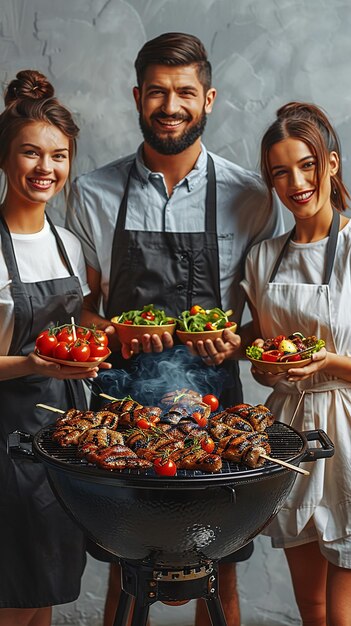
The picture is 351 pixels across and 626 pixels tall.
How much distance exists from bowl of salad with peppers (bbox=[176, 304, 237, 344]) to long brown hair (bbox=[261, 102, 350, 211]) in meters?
0.61

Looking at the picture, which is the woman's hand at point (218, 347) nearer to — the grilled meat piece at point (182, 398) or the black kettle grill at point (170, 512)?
the grilled meat piece at point (182, 398)

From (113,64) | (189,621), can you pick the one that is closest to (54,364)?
(113,64)

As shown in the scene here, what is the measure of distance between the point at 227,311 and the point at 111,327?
21.0 inches

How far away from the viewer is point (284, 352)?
311cm

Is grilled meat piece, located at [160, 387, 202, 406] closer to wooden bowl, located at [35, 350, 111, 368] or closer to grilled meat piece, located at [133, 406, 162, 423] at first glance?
grilled meat piece, located at [133, 406, 162, 423]

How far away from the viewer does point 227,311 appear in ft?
12.1

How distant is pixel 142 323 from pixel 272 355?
59 cm

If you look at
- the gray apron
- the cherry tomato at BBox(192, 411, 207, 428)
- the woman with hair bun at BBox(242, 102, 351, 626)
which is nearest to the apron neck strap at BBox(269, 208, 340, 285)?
the woman with hair bun at BBox(242, 102, 351, 626)

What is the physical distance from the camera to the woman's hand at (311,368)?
3104 millimetres

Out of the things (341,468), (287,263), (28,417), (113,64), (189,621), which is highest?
(113,64)

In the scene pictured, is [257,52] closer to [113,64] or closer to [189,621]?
[113,64]

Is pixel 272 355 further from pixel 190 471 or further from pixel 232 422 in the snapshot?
pixel 190 471

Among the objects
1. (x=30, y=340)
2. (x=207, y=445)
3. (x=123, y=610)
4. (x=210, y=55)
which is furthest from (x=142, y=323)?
(x=210, y=55)

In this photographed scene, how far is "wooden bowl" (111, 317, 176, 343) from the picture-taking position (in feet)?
11.0
